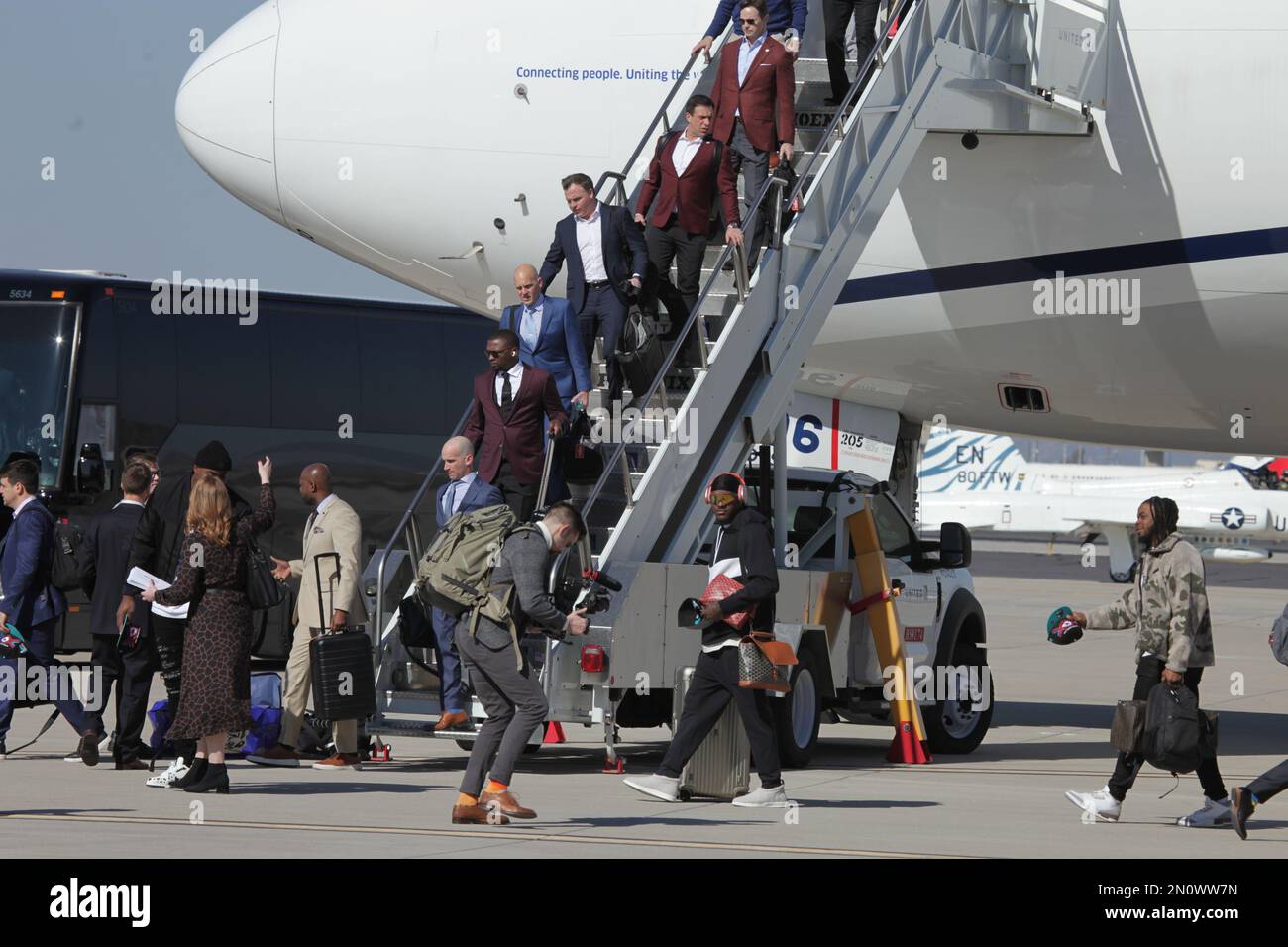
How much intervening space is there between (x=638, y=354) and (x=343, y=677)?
3116mm

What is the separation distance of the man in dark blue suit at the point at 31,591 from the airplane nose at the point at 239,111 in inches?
141

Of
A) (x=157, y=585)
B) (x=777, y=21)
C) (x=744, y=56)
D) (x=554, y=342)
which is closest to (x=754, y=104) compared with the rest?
A: (x=744, y=56)

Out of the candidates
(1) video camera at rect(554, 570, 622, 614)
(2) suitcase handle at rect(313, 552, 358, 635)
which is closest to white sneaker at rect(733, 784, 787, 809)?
(1) video camera at rect(554, 570, 622, 614)

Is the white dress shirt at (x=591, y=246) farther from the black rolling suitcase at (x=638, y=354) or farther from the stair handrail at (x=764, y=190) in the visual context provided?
the stair handrail at (x=764, y=190)

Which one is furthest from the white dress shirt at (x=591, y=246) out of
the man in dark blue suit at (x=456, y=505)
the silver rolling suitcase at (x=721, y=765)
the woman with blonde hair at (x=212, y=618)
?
the silver rolling suitcase at (x=721, y=765)

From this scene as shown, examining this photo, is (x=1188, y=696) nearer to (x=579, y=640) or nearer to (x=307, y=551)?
(x=579, y=640)

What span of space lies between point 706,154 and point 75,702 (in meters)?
5.51

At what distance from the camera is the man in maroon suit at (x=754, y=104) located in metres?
13.0

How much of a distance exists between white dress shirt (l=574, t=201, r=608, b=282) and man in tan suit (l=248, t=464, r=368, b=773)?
221cm

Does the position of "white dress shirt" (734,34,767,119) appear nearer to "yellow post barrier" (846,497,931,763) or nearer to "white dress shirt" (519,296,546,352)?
"white dress shirt" (519,296,546,352)

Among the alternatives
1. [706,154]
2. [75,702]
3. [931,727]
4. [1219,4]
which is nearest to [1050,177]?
[1219,4]

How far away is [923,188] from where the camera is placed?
1408 cm

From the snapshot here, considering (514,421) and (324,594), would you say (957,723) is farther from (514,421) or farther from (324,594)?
(324,594)

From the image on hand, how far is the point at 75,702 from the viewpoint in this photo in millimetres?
12719
